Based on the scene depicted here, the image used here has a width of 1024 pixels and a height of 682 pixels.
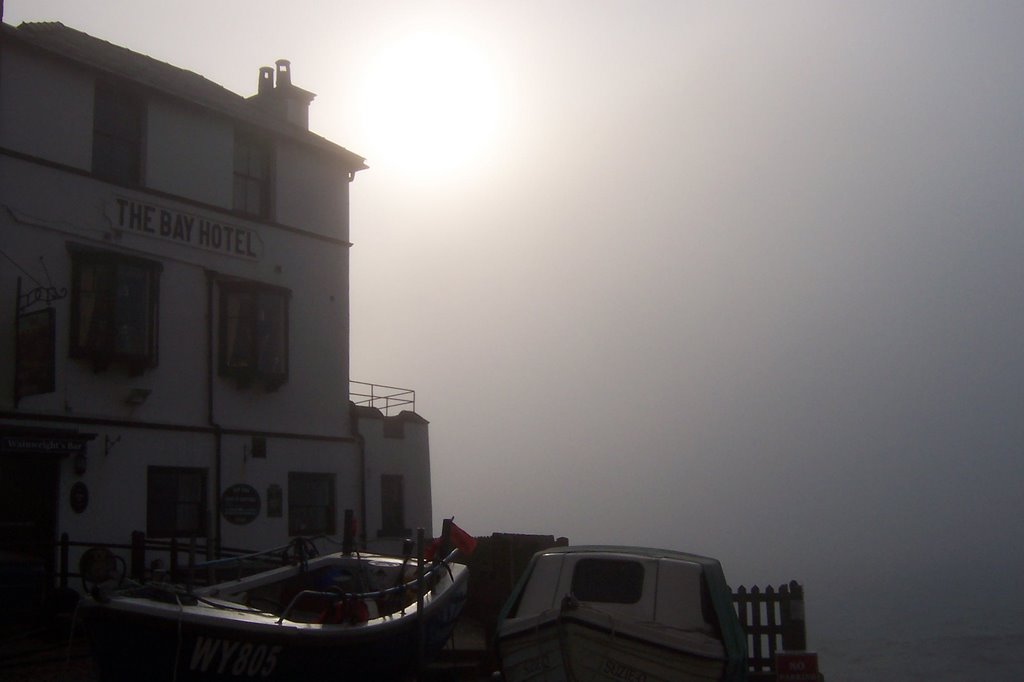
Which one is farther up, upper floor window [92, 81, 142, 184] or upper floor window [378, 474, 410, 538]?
upper floor window [92, 81, 142, 184]

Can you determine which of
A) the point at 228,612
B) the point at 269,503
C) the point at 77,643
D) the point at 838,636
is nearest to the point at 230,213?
the point at 269,503

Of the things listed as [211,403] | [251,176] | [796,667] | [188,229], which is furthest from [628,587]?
[251,176]

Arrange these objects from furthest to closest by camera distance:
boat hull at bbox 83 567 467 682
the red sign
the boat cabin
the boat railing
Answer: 1. the red sign
2. the boat railing
3. the boat cabin
4. boat hull at bbox 83 567 467 682

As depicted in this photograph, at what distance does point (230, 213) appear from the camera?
81.3 ft

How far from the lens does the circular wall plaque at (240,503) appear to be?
77.3ft

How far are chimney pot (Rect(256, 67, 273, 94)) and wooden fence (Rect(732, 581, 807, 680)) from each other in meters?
20.2

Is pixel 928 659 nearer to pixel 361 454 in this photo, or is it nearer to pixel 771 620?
pixel 361 454

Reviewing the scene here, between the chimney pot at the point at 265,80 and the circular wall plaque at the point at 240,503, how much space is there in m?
11.8

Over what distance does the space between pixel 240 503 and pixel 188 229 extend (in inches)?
257

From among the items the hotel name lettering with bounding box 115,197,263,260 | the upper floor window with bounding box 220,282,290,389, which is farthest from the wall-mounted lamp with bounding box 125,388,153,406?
the hotel name lettering with bounding box 115,197,263,260

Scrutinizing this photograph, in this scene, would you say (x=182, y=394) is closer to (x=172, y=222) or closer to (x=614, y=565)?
(x=172, y=222)

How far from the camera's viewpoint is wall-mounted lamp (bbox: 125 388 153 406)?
A: 2177 cm

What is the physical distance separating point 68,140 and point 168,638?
14128 millimetres

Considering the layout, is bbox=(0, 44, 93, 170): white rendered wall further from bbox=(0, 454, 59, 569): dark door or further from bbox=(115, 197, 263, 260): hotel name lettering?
bbox=(0, 454, 59, 569): dark door
